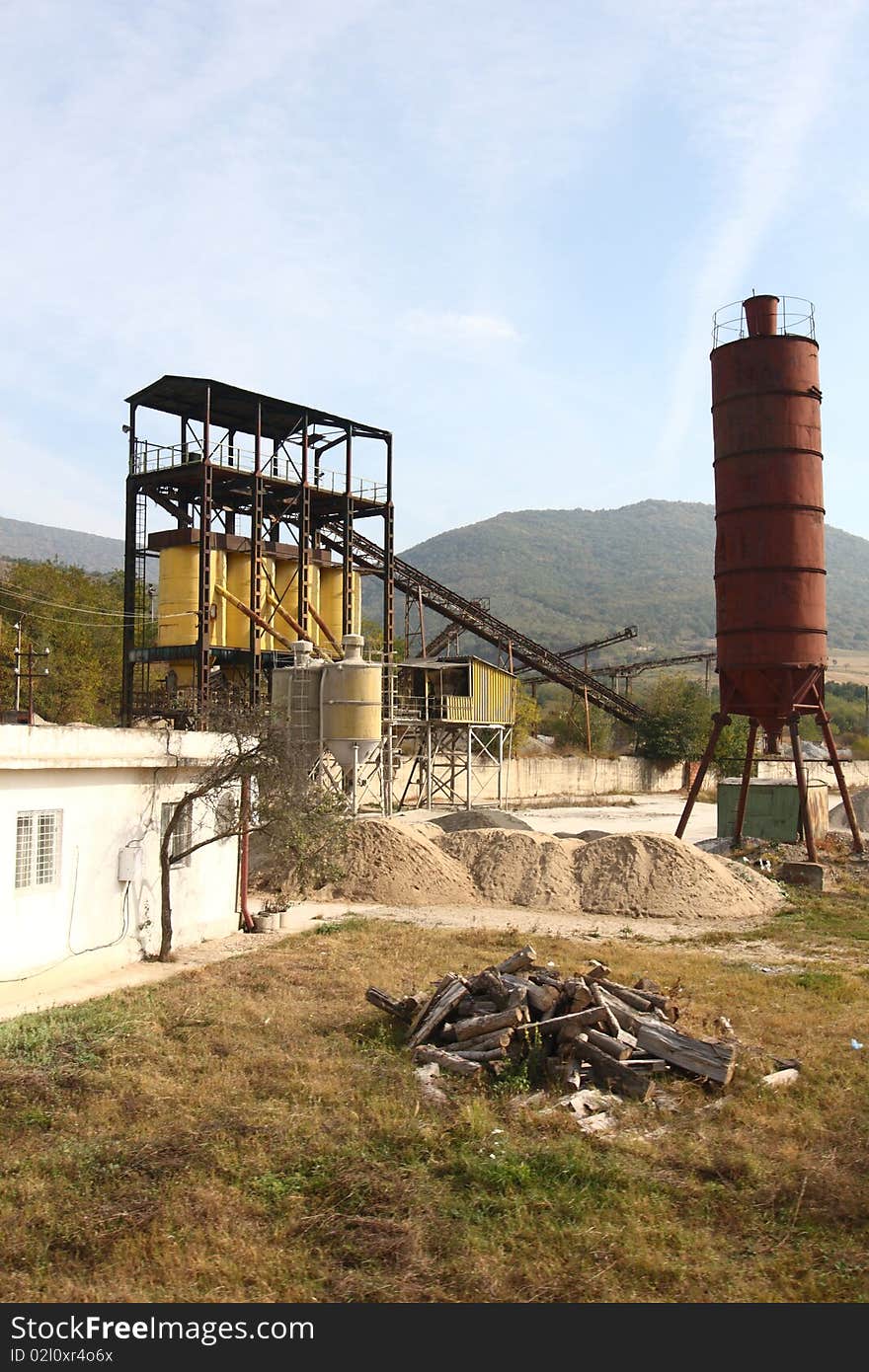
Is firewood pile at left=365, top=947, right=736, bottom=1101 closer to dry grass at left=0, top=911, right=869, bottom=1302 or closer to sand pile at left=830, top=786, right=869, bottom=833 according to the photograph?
dry grass at left=0, top=911, right=869, bottom=1302

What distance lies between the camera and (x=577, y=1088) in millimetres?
9500

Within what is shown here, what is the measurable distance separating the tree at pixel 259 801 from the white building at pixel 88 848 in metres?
0.25

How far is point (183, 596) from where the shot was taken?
1390 inches

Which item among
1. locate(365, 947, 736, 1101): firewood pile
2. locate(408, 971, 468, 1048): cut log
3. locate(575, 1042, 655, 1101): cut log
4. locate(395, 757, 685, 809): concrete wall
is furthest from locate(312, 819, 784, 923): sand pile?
locate(395, 757, 685, 809): concrete wall

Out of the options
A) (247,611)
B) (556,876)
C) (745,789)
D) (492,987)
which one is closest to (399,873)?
(556,876)

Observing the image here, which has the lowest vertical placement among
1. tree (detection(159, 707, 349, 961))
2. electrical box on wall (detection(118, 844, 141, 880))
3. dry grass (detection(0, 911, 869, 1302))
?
dry grass (detection(0, 911, 869, 1302))

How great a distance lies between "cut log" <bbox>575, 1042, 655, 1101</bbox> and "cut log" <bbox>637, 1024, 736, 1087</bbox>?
36 centimetres

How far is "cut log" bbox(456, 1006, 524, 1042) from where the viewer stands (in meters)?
10.3

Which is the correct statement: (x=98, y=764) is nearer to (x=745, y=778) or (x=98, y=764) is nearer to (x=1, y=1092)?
(x=1, y=1092)

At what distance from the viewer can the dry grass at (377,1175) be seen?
6.33 meters

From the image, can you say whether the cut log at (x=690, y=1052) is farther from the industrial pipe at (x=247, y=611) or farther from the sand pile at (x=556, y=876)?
the industrial pipe at (x=247, y=611)
